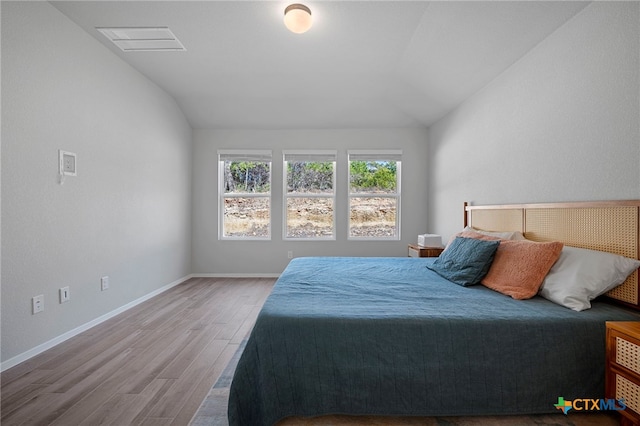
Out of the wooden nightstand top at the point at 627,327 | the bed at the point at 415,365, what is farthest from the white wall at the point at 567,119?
the bed at the point at 415,365

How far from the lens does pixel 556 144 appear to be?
2113 mm

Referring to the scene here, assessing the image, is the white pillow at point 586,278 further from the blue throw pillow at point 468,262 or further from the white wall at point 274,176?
the white wall at point 274,176

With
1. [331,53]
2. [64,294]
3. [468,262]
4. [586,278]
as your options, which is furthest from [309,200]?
[586,278]

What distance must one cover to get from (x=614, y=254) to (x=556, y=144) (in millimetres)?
910

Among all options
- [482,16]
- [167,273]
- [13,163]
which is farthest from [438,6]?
[167,273]

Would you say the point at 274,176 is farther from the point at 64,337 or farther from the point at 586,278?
the point at 586,278

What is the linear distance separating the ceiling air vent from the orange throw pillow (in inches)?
135

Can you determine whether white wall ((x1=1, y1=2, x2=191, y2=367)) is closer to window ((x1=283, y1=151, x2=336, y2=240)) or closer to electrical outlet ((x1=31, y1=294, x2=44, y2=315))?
electrical outlet ((x1=31, y1=294, x2=44, y2=315))

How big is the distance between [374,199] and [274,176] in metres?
1.71

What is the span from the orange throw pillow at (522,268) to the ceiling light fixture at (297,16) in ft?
7.68

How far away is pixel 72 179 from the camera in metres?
2.35

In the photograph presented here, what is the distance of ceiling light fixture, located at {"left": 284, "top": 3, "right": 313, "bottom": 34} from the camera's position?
2.13 metres

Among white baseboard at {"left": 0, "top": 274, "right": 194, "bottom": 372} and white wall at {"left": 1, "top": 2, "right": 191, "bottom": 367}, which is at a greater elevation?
white wall at {"left": 1, "top": 2, "right": 191, "bottom": 367}


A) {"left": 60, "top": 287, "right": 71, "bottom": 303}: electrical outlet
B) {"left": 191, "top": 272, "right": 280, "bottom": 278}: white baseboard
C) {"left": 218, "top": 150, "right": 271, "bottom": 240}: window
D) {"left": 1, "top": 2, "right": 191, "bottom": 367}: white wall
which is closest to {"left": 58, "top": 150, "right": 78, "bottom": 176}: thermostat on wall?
{"left": 1, "top": 2, "right": 191, "bottom": 367}: white wall
